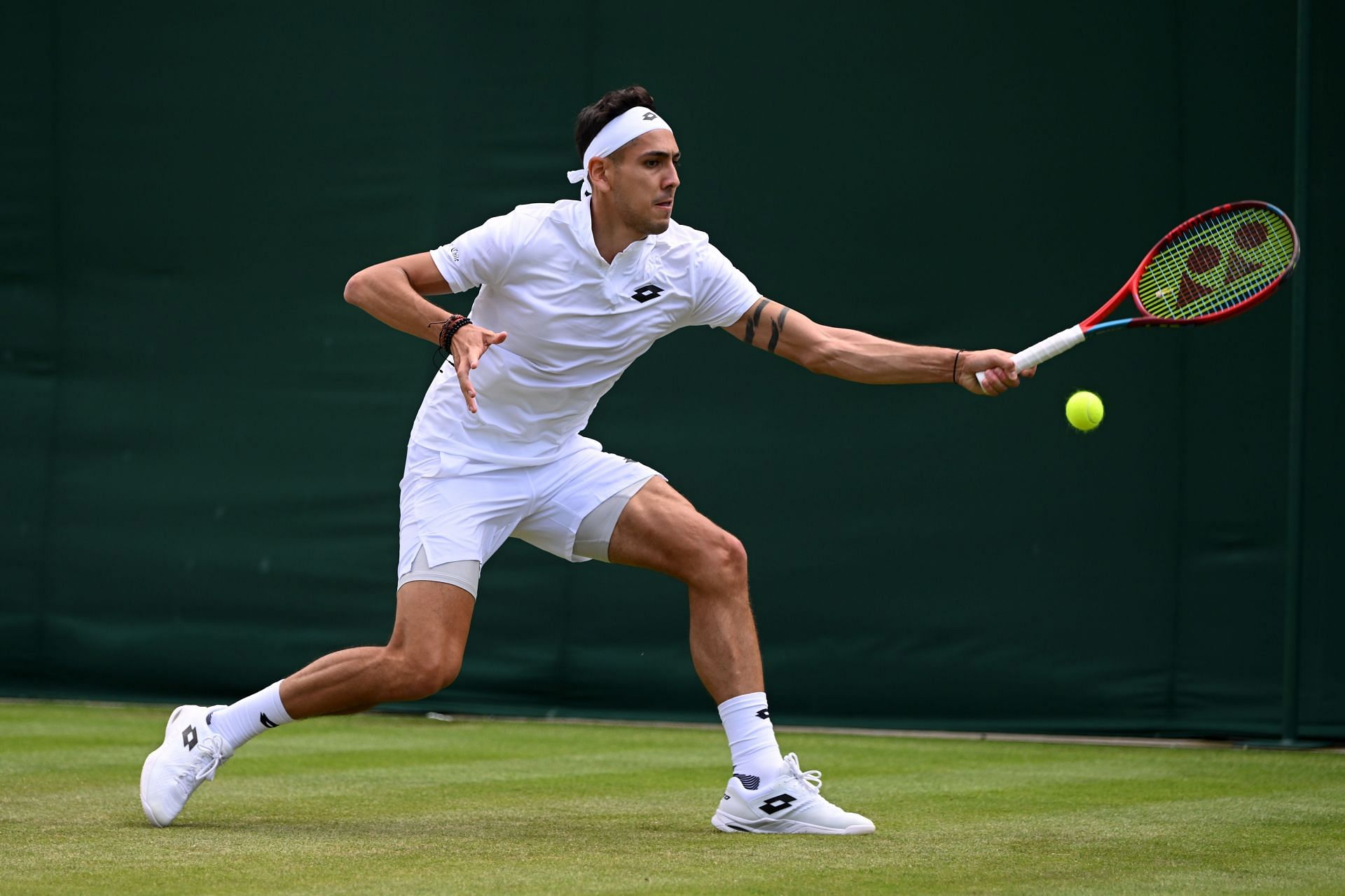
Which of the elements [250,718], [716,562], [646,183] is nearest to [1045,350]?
[716,562]

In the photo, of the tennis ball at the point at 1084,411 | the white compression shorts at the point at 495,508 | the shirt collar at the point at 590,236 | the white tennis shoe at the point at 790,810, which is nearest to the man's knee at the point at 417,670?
the white compression shorts at the point at 495,508

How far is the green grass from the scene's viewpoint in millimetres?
3580

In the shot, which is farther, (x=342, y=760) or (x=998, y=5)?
(x=998, y=5)

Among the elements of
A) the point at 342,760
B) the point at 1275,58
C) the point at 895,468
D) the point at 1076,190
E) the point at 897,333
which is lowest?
the point at 342,760

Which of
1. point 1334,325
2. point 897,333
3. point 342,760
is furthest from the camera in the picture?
point 897,333

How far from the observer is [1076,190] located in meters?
7.00

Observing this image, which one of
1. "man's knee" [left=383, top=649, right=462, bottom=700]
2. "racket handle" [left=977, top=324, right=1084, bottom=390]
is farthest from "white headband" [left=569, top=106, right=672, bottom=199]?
"man's knee" [left=383, top=649, right=462, bottom=700]

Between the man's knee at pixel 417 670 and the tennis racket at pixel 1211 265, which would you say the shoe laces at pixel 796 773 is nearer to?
the man's knee at pixel 417 670

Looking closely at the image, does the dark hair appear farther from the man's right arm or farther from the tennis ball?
the tennis ball

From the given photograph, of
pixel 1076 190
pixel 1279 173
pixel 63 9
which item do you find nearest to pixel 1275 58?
pixel 1279 173

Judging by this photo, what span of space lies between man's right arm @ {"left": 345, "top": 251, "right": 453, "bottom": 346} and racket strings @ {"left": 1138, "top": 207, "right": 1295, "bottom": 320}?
5.79 ft

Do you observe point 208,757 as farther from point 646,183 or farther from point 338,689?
point 646,183

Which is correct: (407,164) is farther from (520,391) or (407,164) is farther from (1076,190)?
(520,391)

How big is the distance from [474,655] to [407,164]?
6.78 feet
